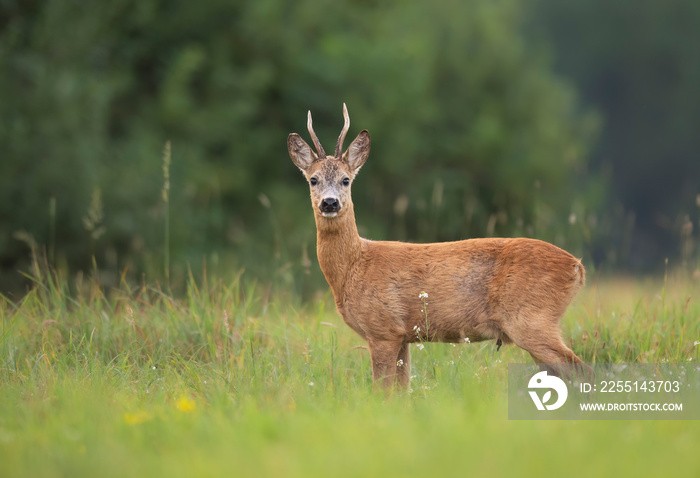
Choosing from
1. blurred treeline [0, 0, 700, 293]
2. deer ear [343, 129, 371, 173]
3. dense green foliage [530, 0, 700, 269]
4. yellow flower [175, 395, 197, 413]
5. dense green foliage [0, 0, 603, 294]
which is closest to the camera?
yellow flower [175, 395, 197, 413]

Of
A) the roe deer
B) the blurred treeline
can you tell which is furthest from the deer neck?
the blurred treeline

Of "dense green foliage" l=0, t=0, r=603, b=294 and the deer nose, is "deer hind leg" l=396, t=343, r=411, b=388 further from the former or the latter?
"dense green foliage" l=0, t=0, r=603, b=294

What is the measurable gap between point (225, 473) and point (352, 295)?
2.30 meters

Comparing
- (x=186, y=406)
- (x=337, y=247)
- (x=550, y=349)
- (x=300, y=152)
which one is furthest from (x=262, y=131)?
(x=186, y=406)

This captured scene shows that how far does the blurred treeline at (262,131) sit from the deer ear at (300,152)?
2.81 ft

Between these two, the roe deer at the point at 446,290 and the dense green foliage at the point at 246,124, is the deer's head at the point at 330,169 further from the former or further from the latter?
the dense green foliage at the point at 246,124

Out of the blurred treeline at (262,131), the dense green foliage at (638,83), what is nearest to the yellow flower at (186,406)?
the blurred treeline at (262,131)

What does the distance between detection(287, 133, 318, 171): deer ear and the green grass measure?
3.86 ft

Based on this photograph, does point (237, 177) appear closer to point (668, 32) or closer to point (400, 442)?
point (400, 442)

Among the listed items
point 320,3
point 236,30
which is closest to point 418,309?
point 236,30

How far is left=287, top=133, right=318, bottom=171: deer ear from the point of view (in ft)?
19.8

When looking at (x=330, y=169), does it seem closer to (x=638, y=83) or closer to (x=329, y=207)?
(x=329, y=207)

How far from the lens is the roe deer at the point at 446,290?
204 inches

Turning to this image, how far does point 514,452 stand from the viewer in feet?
11.2
